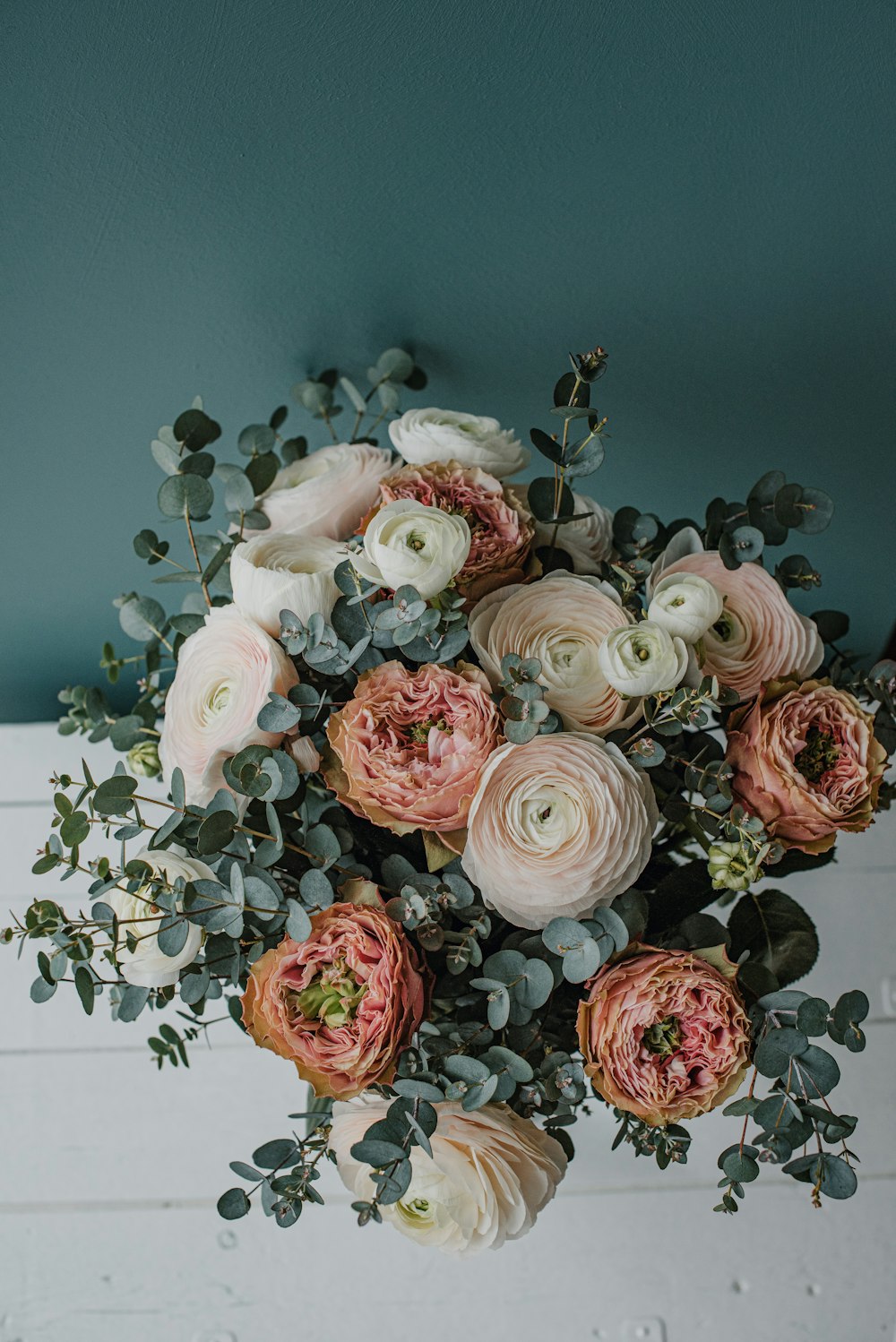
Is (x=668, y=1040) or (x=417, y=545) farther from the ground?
(x=417, y=545)

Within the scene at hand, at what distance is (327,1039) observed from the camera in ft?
1.91

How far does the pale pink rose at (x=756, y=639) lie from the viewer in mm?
663

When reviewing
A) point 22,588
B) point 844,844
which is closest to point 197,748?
point 22,588

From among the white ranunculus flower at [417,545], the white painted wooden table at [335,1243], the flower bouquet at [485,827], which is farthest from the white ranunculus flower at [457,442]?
the white painted wooden table at [335,1243]

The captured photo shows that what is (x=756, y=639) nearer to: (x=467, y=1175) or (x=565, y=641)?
(x=565, y=641)

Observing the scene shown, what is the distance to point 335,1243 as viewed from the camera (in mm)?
905

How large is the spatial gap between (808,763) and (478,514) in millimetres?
276

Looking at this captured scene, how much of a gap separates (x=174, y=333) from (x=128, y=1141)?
2.51ft

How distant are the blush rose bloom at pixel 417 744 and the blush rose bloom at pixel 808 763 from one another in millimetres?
175

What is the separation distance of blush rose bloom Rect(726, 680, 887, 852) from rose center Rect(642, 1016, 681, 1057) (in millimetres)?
139

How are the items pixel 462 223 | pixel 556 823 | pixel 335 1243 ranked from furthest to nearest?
pixel 335 1243 → pixel 462 223 → pixel 556 823

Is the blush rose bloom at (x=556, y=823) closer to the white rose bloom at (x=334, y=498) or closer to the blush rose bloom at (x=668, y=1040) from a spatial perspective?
the blush rose bloom at (x=668, y=1040)

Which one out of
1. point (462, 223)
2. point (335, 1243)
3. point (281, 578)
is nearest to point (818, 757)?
point (281, 578)

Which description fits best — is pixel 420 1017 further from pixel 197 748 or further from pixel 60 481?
pixel 60 481
